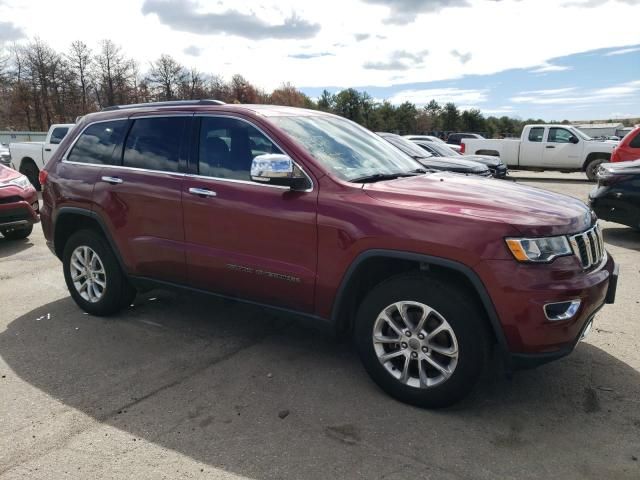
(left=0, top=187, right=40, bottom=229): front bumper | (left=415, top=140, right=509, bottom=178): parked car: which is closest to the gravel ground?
(left=0, top=187, right=40, bottom=229): front bumper

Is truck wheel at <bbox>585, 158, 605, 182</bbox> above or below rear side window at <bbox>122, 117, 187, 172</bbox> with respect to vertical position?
below

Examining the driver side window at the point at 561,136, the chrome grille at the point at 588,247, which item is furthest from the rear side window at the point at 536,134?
the chrome grille at the point at 588,247

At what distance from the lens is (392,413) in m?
3.14

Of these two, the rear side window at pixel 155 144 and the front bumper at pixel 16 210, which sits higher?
the rear side window at pixel 155 144

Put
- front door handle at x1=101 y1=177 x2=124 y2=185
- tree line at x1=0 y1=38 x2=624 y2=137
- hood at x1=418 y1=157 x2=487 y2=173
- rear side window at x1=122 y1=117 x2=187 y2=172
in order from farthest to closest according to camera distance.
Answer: tree line at x1=0 y1=38 x2=624 y2=137 → hood at x1=418 y1=157 x2=487 y2=173 → front door handle at x1=101 y1=177 x2=124 y2=185 → rear side window at x1=122 y1=117 x2=187 y2=172

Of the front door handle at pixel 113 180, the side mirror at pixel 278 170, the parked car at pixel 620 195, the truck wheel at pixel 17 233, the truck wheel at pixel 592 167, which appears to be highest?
the side mirror at pixel 278 170

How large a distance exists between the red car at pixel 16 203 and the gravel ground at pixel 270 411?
352 cm

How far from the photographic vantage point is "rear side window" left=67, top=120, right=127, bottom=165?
457cm

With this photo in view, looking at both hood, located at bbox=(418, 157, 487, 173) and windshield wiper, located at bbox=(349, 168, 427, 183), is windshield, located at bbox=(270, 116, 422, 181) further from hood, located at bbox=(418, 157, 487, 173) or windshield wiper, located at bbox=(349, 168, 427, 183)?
hood, located at bbox=(418, 157, 487, 173)

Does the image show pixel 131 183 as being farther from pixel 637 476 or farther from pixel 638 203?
pixel 638 203

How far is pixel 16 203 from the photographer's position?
25.0ft

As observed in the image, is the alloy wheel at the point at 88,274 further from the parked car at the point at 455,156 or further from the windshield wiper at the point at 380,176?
the parked car at the point at 455,156

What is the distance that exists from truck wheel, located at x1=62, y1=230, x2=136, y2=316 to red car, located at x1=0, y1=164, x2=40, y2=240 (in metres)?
3.35

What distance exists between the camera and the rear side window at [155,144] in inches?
163
